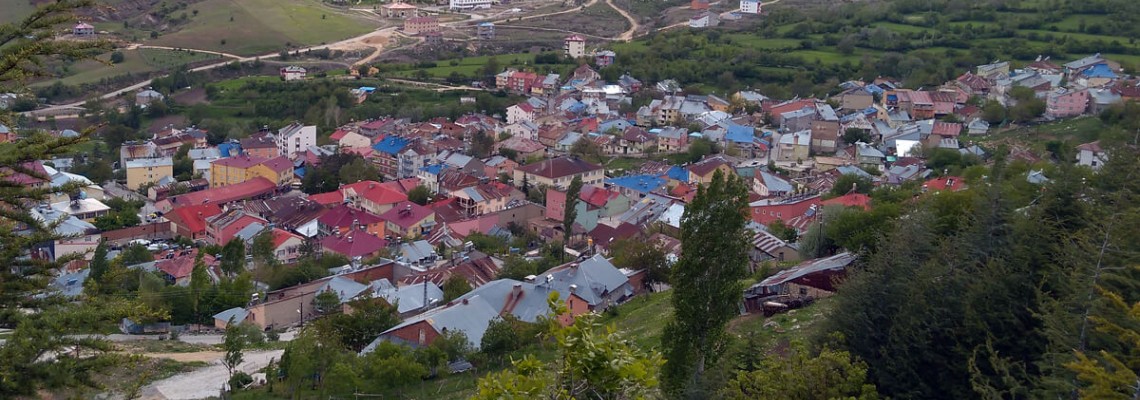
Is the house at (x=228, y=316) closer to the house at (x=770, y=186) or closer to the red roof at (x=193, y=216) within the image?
the red roof at (x=193, y=216)

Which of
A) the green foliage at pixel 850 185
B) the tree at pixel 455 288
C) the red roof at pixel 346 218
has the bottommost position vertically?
the red roof at pixel 346 218

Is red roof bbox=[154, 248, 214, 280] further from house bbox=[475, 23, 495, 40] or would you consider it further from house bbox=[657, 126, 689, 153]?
house bbox=[475, 23, 495, 40]

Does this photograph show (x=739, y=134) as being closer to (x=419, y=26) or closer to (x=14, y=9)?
(x=419, y=26)

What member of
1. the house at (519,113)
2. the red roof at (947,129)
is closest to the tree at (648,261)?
the red roof at (947,129)

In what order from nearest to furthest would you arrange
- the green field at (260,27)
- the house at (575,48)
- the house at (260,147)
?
1. the house at (260,147)
2. the house at (575,48)
3. the green field at (260,27)

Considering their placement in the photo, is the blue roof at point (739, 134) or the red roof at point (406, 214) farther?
the blue roof at point (739, 134)

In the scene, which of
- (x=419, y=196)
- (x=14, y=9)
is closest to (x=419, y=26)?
(x=14, y=9)

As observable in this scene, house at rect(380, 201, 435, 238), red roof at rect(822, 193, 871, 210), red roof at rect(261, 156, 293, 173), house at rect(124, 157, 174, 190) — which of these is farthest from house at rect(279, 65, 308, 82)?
red roof at rect(822, 193, 871, 210)

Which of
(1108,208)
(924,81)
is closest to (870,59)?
(924,81)
